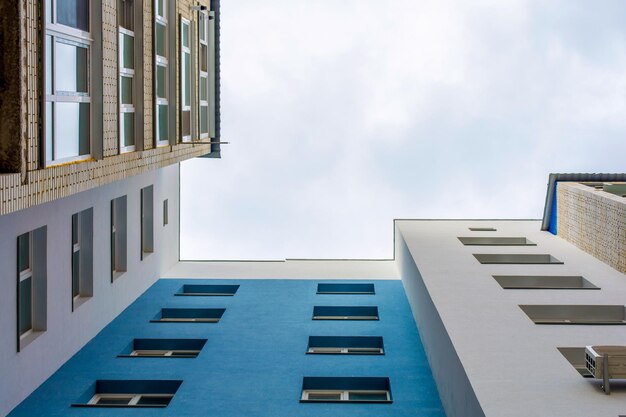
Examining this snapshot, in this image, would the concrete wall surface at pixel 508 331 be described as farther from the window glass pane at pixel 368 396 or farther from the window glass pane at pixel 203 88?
the window glass pane at pixel 203 88

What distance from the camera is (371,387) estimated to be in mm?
19422

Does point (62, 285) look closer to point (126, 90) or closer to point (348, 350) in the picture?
point (126, 90)

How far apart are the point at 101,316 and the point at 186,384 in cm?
554

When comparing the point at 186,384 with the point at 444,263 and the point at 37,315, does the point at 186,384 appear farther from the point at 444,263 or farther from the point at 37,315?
the point at 444,263

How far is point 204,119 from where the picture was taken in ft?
97.2

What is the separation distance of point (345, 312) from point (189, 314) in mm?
5590

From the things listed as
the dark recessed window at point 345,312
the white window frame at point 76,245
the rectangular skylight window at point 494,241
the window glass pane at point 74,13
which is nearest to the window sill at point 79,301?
the white window frame at point 76,245

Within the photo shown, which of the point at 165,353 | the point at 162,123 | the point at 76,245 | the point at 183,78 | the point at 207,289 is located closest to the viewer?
the point at 76,245

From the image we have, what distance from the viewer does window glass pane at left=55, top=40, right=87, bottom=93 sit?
1492 cm

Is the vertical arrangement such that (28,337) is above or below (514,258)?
below

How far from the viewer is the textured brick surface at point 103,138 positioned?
12992 mm

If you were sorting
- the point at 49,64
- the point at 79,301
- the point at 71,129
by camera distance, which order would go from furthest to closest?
the point at 79,301 → the point at 71,129 → the point at 49,64

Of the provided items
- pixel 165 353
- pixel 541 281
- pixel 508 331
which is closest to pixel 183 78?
pixel 165 353

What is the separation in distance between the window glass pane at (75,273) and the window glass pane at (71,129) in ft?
19.4
